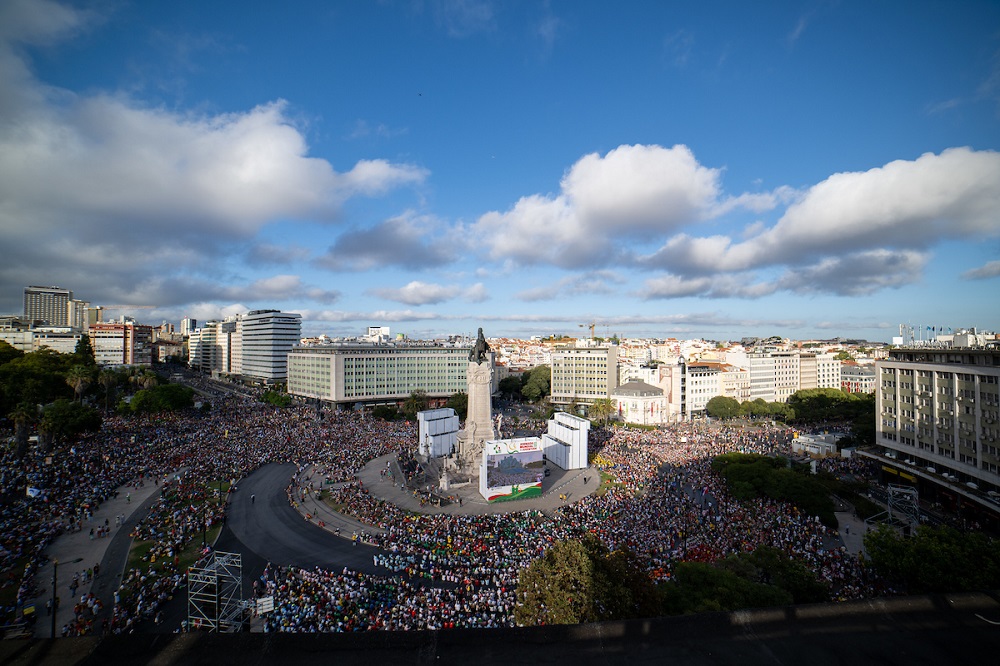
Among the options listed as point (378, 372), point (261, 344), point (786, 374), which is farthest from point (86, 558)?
point (786, 374)

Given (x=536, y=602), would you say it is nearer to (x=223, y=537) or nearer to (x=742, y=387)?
(x=223, y=537)

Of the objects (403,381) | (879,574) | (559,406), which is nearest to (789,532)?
(879,574)

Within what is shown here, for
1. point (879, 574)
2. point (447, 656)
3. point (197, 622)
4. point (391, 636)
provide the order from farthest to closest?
point (879, 574) → point (197, 622) → point (391, 636) → point (447, 656)

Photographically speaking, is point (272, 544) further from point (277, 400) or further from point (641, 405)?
point (641, 405)

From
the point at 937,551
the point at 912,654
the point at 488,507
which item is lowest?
the point at 488,507

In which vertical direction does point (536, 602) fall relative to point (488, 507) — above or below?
above

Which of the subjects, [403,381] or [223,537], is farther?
[403,381]

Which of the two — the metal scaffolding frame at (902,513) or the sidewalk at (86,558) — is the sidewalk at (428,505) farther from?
the metal scaffolding frame at (902,513)

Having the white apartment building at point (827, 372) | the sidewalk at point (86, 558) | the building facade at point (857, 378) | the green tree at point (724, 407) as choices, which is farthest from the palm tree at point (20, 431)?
the building facade at point (857, 378)
